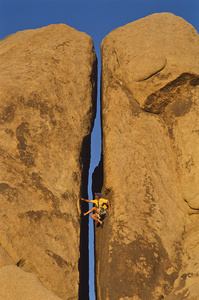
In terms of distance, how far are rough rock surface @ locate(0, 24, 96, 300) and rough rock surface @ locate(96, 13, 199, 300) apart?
2.49ft

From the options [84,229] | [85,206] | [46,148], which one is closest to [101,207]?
[84,229]

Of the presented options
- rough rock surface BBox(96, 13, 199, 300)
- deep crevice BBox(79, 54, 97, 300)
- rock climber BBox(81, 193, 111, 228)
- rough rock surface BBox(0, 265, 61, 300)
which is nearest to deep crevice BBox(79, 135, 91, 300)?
deep crevice BBox(79, 54, 97, 300)

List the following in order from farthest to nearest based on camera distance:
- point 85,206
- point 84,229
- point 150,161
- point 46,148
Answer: point 85,206, point 84,229, point 150,161, point 46,148

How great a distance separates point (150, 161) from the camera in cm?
1418

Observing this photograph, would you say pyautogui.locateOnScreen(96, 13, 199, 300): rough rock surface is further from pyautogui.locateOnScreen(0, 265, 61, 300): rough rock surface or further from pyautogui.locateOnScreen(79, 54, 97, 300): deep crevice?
pyautogui.locateOnScreen(0, 265, 61, 300): rough rock surface

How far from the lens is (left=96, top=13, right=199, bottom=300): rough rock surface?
484 inches

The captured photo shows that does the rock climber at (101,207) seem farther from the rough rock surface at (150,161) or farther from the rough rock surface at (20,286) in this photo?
the rough rock surface at (20,286)

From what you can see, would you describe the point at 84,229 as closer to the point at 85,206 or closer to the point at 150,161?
the point at 85,206

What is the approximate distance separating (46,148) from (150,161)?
9.16ft

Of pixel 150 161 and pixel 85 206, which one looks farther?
pixel 85 206

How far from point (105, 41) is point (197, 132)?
4.33 metres

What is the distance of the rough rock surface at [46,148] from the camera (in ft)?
38.2

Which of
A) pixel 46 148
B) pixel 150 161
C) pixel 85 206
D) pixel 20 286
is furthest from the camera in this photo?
pixel 85 206

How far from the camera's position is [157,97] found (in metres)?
15.1
